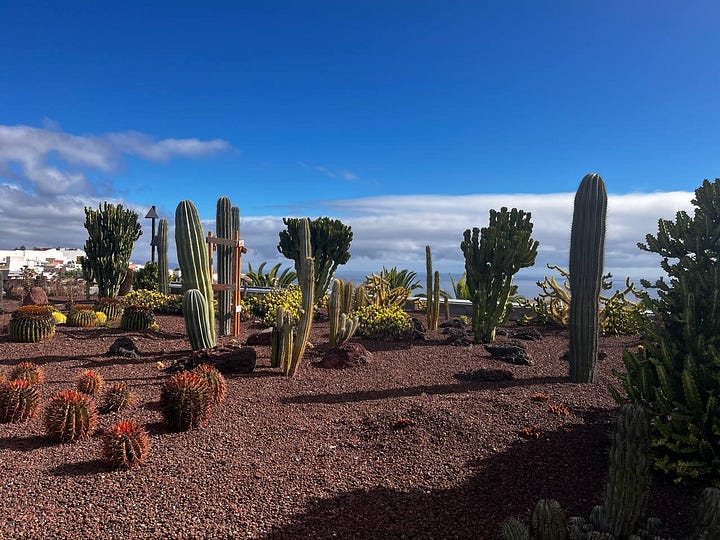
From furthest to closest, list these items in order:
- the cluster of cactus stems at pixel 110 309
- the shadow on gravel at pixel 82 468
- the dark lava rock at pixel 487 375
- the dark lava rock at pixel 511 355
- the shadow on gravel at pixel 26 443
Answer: the cluster of cactus stems at pixel 110 309, the dark lava rock at pixel 511 355, the dark lava rock at pixel 487 375, the shadow on gravel at pixel 26 443, the shadow on gravel at pixel 82 468

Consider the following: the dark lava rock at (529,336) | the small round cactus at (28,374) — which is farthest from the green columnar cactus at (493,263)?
the small round cactus at (28,374)

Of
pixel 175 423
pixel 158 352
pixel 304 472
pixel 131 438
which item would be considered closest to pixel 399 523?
pixel 304 472

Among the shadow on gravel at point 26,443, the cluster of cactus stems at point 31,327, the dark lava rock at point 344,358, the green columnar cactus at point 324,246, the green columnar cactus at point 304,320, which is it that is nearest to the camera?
the shadow on gravel at point 26,443

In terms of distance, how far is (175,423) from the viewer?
5770mm

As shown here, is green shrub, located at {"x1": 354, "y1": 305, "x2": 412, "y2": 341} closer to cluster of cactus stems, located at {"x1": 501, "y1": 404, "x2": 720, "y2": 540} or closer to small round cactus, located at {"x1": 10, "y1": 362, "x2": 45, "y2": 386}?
small round cactus, located at {"x1": 10, "y1": 362, "x2": 45, "y2": 386}

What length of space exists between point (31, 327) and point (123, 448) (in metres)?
7.35

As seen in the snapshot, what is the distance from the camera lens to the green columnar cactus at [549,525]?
3236 mm

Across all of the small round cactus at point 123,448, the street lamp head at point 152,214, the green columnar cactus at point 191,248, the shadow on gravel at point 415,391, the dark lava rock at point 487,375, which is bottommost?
the small round cactus at point 123,448

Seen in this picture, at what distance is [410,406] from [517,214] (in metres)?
6.25

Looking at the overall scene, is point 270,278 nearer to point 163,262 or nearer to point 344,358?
point 163,262

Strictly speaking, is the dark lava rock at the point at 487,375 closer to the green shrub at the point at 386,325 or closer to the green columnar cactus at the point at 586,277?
the green columnar cactus at the point at 586,277

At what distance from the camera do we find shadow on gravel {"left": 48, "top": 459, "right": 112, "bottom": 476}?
470 cm

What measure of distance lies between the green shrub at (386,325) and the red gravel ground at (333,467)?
368 cm

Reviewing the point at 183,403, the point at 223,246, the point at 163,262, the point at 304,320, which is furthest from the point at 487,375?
the point at 163,262
